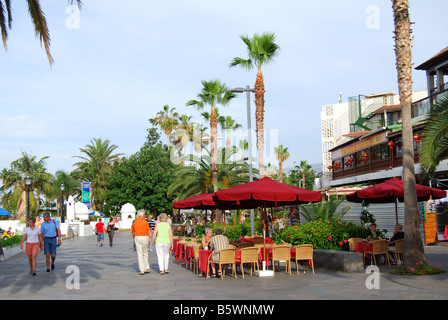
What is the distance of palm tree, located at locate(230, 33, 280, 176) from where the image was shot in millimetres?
26500

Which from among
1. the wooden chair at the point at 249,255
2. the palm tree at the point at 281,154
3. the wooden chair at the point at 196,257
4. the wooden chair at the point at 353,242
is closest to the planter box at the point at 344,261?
the wooden chair at the point at 353,242

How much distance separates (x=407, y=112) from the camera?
40.9 feet

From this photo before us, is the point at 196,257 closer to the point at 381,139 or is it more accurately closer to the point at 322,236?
the point at 322,236

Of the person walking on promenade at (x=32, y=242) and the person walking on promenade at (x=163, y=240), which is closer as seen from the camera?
the person walking on promenade at (x=163, y=240)

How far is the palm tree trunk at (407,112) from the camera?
40.5 ft

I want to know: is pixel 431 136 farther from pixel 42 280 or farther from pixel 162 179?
pixel 162 179

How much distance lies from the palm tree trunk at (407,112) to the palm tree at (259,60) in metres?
14.1

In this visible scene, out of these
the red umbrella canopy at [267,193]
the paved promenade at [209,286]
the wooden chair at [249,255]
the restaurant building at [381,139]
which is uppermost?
the restaurant building at [381,139]

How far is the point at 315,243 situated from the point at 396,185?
3.09m

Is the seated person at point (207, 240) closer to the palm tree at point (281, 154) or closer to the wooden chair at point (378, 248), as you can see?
the wooden chair at point (378, 248)

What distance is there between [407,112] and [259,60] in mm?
15339

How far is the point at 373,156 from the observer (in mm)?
34969

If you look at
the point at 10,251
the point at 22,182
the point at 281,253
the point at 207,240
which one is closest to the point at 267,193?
the point at 281,253

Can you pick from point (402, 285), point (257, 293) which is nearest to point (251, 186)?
point (257, 293)
